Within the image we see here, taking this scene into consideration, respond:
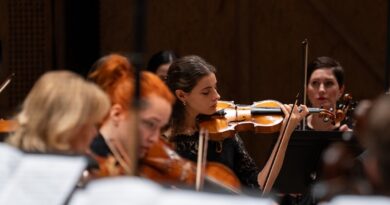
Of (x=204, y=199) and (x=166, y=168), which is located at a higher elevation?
(x=204, y=199)

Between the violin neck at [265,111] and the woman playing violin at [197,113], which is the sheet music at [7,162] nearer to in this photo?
the woman playing violin at [197,113]

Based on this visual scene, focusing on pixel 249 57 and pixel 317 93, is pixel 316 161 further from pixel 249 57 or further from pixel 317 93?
pixel 249 57

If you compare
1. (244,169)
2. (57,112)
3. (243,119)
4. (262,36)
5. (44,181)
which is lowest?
(244,169)

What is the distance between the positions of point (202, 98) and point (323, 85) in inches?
42.7

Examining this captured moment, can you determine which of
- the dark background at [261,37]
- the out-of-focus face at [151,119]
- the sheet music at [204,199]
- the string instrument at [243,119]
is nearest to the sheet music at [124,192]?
the sheet music at [204,199]

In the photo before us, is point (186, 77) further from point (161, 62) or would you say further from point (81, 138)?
point (81, 138)

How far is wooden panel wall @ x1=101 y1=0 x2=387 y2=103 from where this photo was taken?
236 inches

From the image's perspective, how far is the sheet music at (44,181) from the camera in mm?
2186


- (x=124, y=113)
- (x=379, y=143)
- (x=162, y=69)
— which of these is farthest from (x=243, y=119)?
(x=379, y=143)

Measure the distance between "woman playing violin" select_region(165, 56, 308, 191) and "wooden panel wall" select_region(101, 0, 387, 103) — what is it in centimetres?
204

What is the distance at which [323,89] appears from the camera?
4.78 meters

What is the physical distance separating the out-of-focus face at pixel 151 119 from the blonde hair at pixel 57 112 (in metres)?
0.23

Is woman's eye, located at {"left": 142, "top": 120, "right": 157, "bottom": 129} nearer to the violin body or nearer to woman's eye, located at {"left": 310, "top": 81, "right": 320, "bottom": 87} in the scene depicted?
the violin body

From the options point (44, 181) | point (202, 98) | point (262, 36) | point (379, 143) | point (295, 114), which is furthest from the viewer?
point (262, 36)
